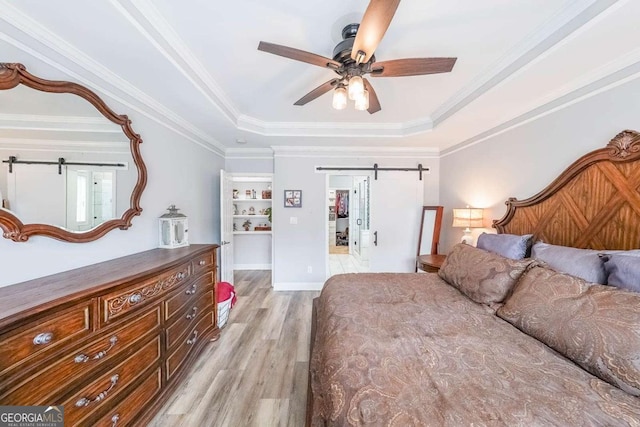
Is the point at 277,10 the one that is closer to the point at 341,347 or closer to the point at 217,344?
the point at 341,347

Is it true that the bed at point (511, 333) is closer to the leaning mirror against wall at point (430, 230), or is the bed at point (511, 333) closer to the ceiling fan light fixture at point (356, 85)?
the ceiling fan light fixture at point (356, 85)

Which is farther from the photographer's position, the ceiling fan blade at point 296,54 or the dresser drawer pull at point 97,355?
the ceiling fan blade at point 296,54

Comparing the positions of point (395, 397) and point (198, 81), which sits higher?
point (198, 81)

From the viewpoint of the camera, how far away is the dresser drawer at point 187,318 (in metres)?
1.96

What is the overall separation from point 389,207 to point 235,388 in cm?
335

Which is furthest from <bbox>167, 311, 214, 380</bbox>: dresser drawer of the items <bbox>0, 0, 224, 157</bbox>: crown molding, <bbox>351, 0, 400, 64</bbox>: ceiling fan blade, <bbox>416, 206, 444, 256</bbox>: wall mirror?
<bbox>416, 206, 444, 256</bbox>: wall mirror

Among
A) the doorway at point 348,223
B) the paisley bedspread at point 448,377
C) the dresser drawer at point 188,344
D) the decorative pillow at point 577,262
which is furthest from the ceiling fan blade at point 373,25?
the doorway at point 348,223

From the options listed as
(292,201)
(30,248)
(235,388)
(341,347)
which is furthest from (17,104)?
(292,201)

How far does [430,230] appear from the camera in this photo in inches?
165

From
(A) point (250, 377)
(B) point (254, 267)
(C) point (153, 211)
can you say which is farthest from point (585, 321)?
(B) point (254, 267)

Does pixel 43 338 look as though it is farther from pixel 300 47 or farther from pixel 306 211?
pixel 306 211

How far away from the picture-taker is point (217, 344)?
8.80 ft

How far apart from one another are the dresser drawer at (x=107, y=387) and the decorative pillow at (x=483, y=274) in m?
2.28

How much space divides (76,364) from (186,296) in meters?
0.93
